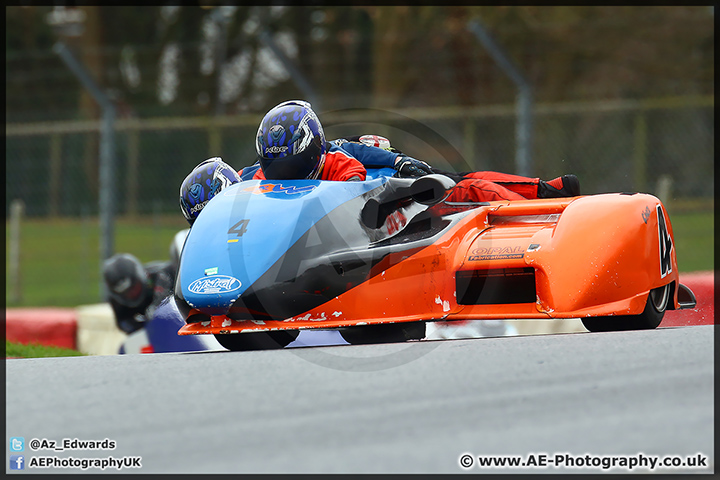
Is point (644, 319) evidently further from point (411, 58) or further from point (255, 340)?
point (411, 58)

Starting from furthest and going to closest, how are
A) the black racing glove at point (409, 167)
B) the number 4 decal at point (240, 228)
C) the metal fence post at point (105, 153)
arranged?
1. the metal fence post at point (105, 153)
2. the black racing glove at point (409, 167)
3. the number 4 decal at point (240, 228)

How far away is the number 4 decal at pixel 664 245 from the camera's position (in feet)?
12.7

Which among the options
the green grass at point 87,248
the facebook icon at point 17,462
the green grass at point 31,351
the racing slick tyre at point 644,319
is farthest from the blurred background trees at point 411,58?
the facebook icon at point 17,462

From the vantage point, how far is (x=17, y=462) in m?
2.32

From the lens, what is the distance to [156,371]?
9.84 feet

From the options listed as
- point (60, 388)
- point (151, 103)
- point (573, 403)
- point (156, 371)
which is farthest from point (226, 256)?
point (151, 103)

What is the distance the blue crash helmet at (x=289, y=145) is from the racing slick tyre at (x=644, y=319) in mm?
1354

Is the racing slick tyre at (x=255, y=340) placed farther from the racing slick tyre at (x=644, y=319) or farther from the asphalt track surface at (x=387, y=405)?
the racing slick tyre at (x=644, y=319)

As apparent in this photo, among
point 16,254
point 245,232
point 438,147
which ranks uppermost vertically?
point 438,147

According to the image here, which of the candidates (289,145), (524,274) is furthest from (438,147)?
(524,274)

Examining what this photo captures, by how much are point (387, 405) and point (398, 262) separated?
1225 millimetres

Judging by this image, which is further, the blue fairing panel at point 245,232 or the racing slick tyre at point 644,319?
the racing slick tyre at point 644,319

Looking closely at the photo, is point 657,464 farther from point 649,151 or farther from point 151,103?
point 151,103

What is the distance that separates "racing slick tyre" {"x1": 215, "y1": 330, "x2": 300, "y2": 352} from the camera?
4.02 meters
